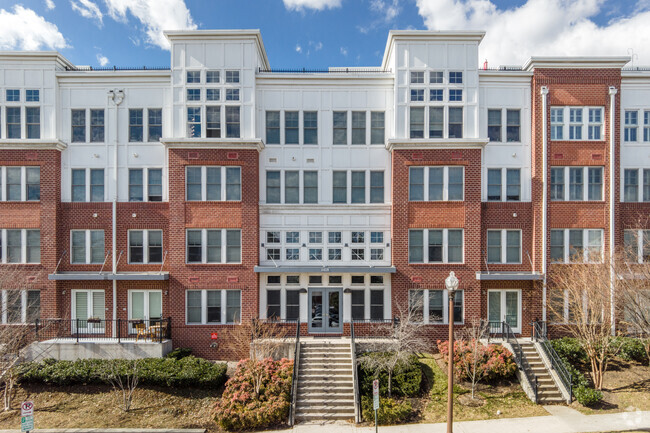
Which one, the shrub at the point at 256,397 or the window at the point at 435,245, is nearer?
the shrub at the point at 256,397

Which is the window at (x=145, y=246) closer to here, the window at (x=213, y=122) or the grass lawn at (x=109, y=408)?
the window at (x=213, y=122)

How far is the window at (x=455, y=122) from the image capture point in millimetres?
20047

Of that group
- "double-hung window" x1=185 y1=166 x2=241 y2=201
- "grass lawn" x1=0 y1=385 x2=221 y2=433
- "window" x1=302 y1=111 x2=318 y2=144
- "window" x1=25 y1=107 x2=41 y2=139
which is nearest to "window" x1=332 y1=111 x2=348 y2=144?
"window" x1=302 y1=111 x2=318 y2=144

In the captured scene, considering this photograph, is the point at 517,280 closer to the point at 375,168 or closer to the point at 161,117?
the point at 375,168

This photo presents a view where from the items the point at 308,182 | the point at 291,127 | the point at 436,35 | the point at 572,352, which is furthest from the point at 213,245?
the point at 572,352

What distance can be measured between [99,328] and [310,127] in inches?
595

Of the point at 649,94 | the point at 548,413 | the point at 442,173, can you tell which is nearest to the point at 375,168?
the point at 442,173

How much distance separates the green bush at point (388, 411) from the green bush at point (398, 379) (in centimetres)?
64

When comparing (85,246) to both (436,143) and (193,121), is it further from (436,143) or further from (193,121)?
(436,143)

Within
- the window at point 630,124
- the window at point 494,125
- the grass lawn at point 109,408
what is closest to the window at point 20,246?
the grass lawn at point 109,408

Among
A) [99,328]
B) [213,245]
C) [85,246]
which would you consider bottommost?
[99,328]

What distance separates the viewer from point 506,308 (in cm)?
2003

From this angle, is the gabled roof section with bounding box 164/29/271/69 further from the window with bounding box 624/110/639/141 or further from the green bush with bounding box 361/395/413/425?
the window with bounding box 624/110/639/141

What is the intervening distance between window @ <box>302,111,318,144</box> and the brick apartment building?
12 centimetres
